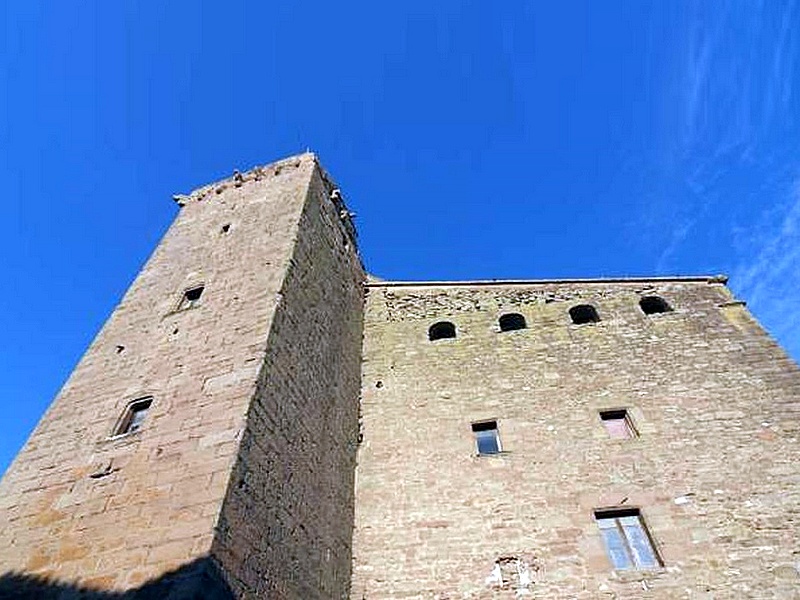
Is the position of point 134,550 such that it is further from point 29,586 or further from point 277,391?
point 277,391

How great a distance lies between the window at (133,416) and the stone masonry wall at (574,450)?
3.82 m

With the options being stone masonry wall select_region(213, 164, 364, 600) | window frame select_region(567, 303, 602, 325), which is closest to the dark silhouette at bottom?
stone masonry wall select_region(213, 164, 364, 600)

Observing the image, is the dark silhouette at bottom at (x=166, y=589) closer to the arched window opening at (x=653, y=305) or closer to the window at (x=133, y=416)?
the window at (x=133, y=416)

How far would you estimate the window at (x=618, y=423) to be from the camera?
10.7 metres

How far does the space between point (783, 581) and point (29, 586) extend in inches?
358

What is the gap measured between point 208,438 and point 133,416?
1682 millimetres

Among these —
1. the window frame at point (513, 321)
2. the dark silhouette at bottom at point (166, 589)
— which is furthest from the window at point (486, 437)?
the dark silhouette at bottom at point (166, 589)

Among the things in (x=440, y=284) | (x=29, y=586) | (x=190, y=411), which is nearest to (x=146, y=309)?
(x=190, y=411)

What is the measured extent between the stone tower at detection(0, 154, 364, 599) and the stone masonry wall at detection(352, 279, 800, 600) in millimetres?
984

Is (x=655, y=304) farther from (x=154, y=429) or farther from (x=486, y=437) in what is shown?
(x=154, y=429)

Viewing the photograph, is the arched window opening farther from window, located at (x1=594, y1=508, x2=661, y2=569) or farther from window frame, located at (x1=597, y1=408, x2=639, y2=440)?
window, located at (x1=594, y1=508, x2=661, y2=569)

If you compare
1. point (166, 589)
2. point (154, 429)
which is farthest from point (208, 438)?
point (166, 589)

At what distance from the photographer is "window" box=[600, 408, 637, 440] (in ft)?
35.1

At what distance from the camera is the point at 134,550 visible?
19.5 ft
